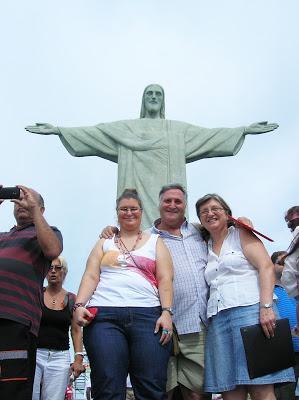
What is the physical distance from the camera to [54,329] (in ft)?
14.6

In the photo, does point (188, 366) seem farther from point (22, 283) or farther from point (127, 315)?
point (22, 283)

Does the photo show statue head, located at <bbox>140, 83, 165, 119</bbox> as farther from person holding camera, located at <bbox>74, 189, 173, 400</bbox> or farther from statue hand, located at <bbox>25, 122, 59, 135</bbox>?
person holding camera, located at <bbox>74, 189, 173, 400</bbox>

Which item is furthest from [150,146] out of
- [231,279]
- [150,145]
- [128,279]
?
[128,279]

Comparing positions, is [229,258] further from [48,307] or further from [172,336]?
[48,307]

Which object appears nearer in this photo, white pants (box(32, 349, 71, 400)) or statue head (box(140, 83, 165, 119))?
white pants (box(32, 349, 71, 400))

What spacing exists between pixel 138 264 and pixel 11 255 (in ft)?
2.42

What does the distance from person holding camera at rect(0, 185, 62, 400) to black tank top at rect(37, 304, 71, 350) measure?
107 cm

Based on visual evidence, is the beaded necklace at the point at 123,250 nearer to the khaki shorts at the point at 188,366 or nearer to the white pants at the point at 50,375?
the khaki shorts at the point at 188,366

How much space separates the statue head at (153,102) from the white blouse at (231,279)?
5.47 m

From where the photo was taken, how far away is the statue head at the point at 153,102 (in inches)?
348

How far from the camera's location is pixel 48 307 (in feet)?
15.0

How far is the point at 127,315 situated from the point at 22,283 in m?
0.63

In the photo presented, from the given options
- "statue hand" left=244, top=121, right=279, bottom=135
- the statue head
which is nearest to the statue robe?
"statue hand" left=244, top=121, right=279, bottom=135

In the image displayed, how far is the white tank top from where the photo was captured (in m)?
3.27
